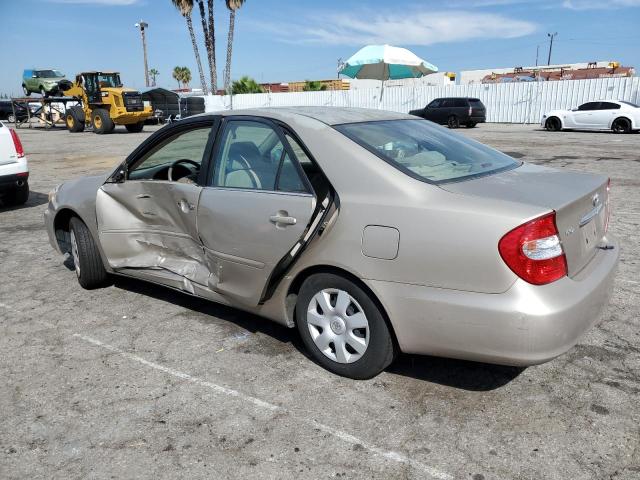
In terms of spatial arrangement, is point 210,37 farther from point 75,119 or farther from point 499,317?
point 499,317

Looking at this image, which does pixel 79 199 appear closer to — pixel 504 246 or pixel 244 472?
pixel 244 472

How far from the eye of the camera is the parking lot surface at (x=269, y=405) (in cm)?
243

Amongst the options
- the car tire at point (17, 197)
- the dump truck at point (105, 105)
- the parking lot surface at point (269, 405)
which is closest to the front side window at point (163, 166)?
the parking lot surface at point (269, 405)

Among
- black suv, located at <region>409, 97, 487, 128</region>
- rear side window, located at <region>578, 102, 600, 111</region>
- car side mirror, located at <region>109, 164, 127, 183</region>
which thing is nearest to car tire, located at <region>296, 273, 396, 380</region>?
car side mirror, located at <region>109, 164, 127, 183</region>

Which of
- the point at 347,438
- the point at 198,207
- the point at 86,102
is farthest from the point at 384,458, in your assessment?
the point at 86,102

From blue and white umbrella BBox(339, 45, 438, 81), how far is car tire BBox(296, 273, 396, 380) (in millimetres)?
16777

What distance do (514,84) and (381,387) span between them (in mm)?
28689

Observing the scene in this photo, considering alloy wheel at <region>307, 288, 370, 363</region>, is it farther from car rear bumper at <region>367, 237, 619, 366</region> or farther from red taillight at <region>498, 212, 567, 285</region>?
red taillight at <region>498, 212, 567, 285</region>

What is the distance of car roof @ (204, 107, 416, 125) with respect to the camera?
3.37 metres

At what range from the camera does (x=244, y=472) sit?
2.39m

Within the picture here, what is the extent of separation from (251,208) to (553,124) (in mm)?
22241

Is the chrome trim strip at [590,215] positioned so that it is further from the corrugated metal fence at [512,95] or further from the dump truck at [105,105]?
the dump truck at [105,105]

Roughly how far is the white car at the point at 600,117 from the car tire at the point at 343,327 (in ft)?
68.7

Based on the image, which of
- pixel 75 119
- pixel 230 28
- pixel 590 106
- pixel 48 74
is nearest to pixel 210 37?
pixel 230 28
